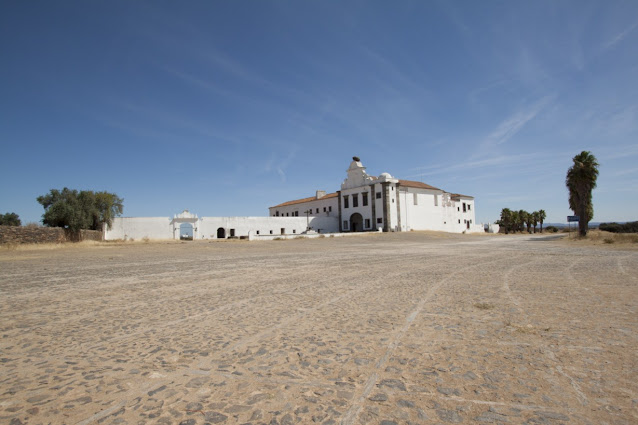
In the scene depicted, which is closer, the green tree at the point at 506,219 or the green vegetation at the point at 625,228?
the green vegetation at the point at 625,228

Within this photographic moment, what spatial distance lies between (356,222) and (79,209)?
132 feet

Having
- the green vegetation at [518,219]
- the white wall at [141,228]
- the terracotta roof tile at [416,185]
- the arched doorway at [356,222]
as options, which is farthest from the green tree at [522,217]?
the white wall at [141,228]

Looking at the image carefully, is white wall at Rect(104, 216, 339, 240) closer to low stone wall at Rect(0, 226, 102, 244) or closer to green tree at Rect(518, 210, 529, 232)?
low stone wall at Rect(0, 226, 102, 244)

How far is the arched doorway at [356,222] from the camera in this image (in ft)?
197

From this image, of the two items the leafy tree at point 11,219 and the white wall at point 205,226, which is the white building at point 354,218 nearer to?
the white wall at point 205,226

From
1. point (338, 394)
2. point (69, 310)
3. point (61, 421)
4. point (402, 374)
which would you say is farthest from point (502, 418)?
point (69, 310)

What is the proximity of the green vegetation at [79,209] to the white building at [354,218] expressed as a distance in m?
2.18

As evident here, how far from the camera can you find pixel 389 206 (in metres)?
54.0

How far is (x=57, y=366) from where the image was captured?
339 cm

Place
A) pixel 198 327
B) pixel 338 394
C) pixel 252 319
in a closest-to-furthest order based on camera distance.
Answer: pixel 338 394 < pixel 198 327 < pixel 252 319

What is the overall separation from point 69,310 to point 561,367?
686 cm

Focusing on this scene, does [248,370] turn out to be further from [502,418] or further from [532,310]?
[532,310]

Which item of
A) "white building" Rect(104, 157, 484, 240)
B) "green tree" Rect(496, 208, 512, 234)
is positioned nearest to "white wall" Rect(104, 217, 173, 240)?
"white building" Rect(104, 157, 484, 240)

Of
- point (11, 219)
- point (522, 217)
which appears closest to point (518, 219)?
point (522, 217)
